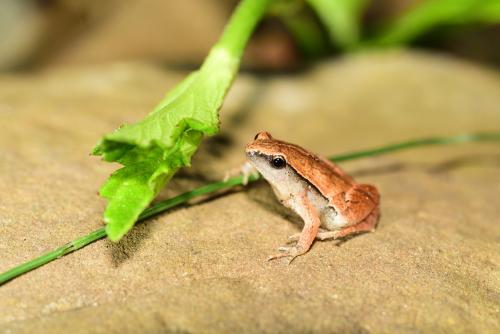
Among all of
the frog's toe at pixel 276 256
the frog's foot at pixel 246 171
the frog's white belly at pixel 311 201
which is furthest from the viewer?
the frog's foot at pixel 246 171

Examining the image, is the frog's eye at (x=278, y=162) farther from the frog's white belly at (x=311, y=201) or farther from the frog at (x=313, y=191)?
the frog's white belly at (x=311, y=201)

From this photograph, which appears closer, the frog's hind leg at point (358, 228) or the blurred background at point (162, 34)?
the frog's hind leg at point (358, 228)

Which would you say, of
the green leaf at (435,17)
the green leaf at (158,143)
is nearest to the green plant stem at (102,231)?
the green leaf at (158,143)

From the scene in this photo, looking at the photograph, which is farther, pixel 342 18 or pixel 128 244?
pixel 342 18

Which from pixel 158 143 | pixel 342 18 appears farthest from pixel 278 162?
pixel 342 18

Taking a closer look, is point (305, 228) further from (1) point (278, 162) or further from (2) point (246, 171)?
(2) point (246, 171)
